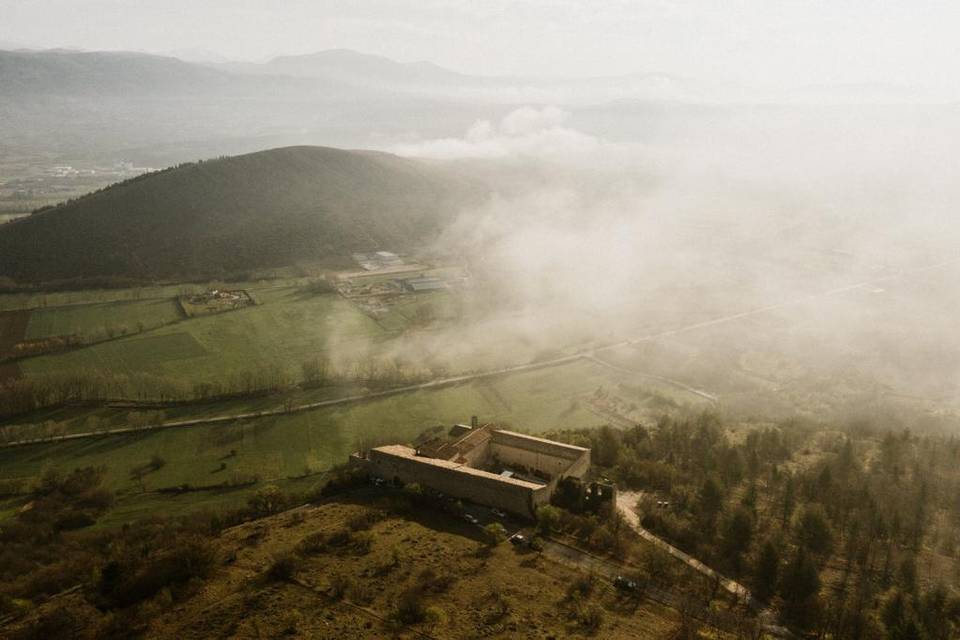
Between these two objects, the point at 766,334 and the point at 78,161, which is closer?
the point at 766,334

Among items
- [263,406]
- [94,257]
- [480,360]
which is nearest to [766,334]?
[480,360]

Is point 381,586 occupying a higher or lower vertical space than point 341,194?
lower

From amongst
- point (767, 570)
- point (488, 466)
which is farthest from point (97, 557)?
point (767, 570)

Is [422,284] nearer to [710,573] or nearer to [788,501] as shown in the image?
[788,501]

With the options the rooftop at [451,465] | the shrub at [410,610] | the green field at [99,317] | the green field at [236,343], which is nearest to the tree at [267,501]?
the rooftop at [451,465]

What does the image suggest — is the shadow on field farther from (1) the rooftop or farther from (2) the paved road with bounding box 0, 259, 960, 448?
(2) the paved road with bounding box 0, 259, 960, 448

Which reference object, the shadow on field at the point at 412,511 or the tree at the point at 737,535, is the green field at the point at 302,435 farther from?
the tree at the point at 737,535

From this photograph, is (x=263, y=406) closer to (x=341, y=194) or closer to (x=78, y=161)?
(x=341, y=194)
